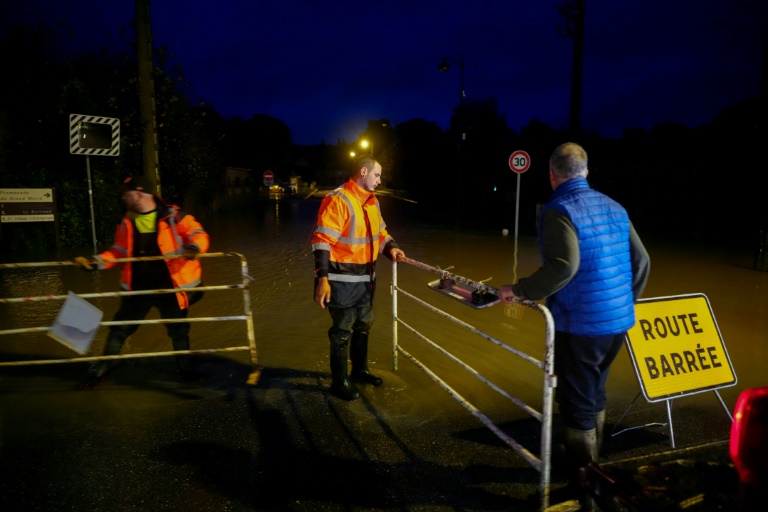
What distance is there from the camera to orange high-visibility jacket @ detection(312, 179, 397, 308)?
12.8 feet

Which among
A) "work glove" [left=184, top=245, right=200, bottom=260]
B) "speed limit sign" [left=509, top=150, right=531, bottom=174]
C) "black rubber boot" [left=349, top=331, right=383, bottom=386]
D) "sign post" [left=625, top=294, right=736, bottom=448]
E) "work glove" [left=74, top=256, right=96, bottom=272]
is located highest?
"speed limit sign" [left=509, top=150, right=531, bottom=174]

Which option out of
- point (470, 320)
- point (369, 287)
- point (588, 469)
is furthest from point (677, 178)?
point (588, 469)

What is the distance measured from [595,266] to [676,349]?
153 centimetres

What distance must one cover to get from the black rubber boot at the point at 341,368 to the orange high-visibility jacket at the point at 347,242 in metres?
0.33

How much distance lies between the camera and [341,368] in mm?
4250

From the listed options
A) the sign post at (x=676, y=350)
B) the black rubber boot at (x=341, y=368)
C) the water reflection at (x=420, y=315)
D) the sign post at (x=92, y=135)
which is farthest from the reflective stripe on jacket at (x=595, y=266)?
the sign post at (x=92, y=135)

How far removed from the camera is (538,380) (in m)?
4.74

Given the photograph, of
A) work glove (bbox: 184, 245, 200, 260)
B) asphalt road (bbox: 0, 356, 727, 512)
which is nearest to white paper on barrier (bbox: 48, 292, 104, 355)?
asphalt road (bbox: 0, 356, 727, 512)

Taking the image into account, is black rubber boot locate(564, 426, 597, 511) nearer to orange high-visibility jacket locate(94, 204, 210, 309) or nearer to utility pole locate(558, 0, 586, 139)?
orange high-visibility jacket locate(94, 204, 210, 309)

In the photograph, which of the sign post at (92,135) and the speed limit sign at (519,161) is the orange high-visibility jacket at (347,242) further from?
the speed limit sign at (519,161)

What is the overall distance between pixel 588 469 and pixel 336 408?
2.56 m

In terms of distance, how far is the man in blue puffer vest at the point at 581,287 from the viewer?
A: 2.66 metres

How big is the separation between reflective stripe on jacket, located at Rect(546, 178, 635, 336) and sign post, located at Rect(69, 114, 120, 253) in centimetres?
979

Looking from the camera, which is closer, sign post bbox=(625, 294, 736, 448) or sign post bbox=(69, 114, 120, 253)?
sign post bbox=(625, 294, 736, 448)
